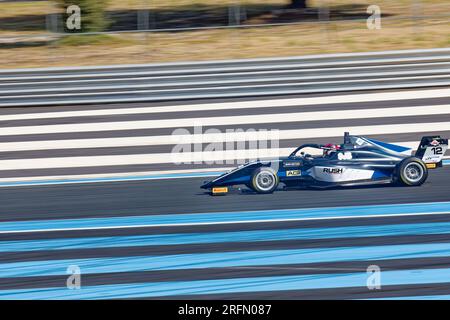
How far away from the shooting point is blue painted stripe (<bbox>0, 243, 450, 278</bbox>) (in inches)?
290

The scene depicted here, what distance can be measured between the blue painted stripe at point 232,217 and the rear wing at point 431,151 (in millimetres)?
907

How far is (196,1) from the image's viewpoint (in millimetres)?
19891

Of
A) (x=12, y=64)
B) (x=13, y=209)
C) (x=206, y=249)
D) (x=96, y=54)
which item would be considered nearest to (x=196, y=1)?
(x=96, y=54)

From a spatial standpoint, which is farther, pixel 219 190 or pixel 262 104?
pixel 262 104

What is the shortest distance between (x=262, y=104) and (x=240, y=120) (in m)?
0.78

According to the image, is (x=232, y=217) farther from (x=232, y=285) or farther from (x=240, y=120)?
(x=240, y=120)

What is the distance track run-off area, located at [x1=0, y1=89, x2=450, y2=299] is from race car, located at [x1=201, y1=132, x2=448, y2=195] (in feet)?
0.61

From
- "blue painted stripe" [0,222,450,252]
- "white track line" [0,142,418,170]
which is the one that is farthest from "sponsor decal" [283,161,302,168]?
"white track line" [0,142,418,170]

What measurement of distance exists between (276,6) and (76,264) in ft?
43.6

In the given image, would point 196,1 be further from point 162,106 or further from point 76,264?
point 76,264

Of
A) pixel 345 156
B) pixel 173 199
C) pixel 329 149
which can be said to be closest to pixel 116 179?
pixel 173 199

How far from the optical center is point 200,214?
927cm

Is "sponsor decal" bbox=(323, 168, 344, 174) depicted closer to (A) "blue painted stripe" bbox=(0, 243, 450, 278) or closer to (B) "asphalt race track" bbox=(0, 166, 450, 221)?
(B) "asphalt race track" bbox=(0, 166, 450, 221)

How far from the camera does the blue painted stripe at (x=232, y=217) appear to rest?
8.91 m
